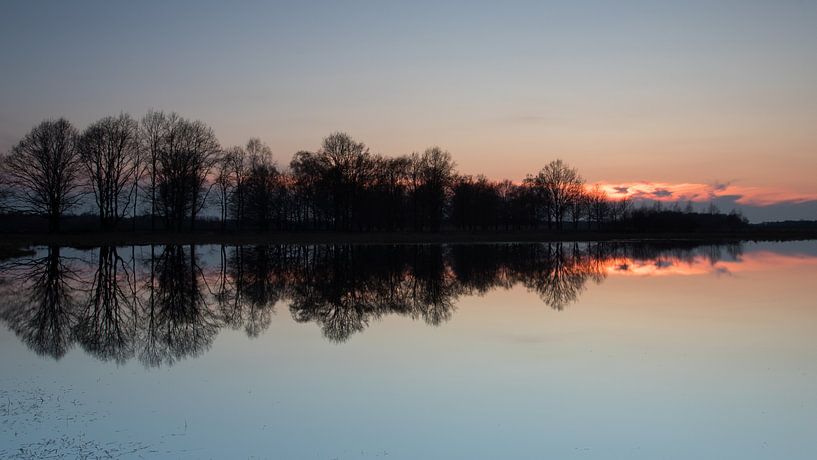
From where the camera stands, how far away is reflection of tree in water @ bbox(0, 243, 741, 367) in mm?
15352

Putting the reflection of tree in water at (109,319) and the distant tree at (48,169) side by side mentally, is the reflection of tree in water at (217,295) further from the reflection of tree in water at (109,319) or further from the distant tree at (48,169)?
the distant tree at (48,169)

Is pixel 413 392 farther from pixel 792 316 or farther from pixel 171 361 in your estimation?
pixel 792 316

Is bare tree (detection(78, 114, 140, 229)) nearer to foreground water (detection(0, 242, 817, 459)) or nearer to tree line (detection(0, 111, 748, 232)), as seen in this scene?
tree line (detection(0, 111, 748, 232))

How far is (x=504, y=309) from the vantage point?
1988 centimetres

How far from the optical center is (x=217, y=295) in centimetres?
2327

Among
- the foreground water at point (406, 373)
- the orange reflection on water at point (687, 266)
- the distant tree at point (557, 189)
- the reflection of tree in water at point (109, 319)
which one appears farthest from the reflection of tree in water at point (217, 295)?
the distant tree at point (557, 189)

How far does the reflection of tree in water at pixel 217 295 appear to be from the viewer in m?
15.4

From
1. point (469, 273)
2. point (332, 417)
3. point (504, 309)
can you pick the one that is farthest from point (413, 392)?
point (469, 273)

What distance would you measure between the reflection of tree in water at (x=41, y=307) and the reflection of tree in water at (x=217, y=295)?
0.10ft

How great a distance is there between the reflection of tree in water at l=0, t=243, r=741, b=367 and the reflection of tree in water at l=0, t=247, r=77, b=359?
3cm

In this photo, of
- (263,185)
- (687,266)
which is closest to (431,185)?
(263,185)

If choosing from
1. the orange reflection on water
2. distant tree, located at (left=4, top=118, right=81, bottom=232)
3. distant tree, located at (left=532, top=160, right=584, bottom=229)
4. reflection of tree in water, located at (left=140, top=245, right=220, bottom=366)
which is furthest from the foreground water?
distant tree, located at (left=532, top=160, right=584, bottom=229)

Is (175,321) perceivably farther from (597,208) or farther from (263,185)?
(597,208)

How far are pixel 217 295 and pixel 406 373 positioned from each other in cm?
1346
